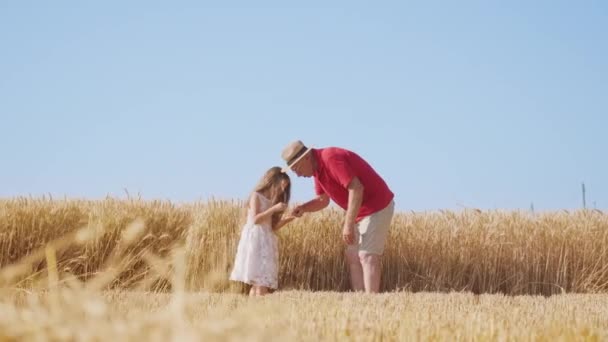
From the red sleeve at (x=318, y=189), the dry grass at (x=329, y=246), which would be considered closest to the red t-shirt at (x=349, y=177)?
the red sleeve at (x=318, y=189)

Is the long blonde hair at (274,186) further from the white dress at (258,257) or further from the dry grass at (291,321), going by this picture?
the dry grass at (291,321)

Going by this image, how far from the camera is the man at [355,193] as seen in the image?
7.48 meters

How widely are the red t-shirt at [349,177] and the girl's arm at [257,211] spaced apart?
624 millimetres

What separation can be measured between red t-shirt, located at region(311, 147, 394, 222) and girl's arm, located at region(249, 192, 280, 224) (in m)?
0.62

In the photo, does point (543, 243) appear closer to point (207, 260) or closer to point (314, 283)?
point (314, 283)

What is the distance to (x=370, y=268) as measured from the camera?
7.82 meters

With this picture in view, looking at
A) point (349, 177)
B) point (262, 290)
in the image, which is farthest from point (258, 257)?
point (349, 177)

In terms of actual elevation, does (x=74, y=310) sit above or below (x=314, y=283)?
above

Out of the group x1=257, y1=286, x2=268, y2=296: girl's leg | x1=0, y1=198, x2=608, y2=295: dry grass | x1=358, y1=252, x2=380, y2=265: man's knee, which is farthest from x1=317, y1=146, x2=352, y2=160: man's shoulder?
x1=0, y1=198, x2=608, y2=295: dry grass

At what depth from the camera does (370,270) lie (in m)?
7.82

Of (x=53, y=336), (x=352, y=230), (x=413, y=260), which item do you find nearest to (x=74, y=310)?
(x=53, y=336)

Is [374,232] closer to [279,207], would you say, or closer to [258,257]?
[279,207]

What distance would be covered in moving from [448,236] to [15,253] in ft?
18.0

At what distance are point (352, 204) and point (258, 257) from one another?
1393 millimetres
